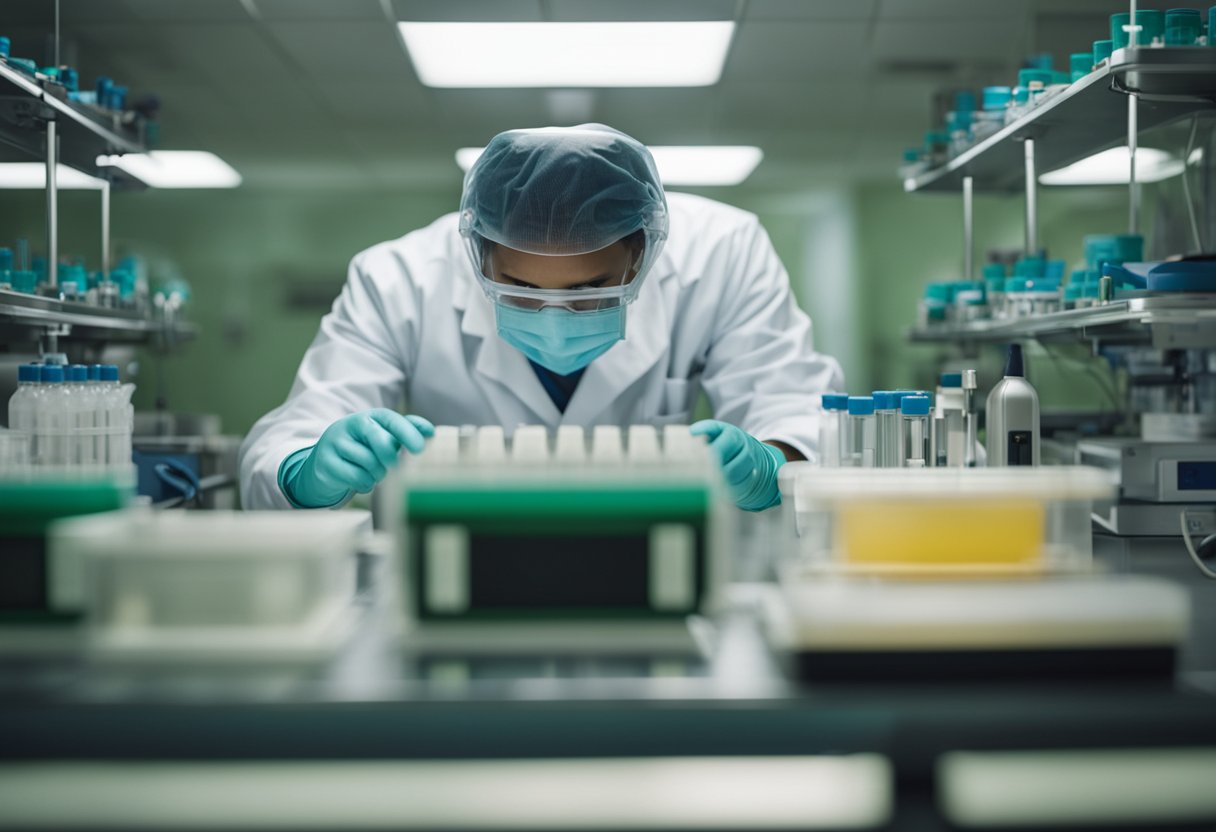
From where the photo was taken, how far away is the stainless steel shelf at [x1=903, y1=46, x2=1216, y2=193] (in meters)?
1.87

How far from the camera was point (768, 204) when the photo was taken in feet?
21.5

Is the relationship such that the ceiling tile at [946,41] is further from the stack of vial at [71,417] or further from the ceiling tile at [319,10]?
the stack of vial at [71,417]

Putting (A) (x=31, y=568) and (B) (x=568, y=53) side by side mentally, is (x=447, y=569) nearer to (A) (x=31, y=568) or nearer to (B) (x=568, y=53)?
(A) (x=31, y=568)

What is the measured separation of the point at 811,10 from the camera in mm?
3586

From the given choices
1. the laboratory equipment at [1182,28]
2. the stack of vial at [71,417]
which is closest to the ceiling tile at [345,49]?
the stack of vial at [71,417]

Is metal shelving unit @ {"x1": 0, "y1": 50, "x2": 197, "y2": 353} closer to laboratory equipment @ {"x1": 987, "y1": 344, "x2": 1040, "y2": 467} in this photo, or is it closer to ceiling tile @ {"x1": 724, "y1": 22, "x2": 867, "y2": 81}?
laboratory equipment @ {"x1": 987, "y1": 344, "x2": 1040, "y2": 467}

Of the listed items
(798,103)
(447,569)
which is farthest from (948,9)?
(447,569)

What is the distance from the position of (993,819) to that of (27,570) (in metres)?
0.82

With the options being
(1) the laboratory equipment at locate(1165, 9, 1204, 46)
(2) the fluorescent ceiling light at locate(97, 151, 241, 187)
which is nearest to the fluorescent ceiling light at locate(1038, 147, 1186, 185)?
(1) the laboratory equipment at locate(1165, 9, 1204, 46)

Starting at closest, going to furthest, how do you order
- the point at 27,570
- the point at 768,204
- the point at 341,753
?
the point at 341,753 → the point at 27,570 → the point at 768,204

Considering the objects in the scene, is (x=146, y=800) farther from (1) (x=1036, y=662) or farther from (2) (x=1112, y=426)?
(2) (x=1112, y=426)

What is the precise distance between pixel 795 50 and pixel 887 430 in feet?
10.2

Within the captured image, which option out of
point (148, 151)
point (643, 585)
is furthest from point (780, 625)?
point (148, 151)

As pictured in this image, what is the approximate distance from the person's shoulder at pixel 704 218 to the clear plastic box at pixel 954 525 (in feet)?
4.62
